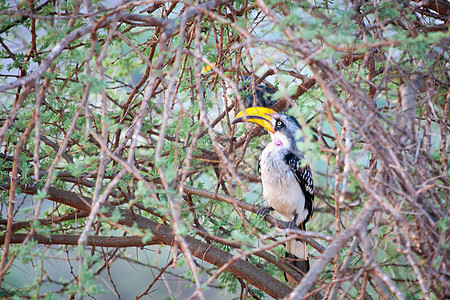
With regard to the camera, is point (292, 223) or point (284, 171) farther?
point (292, 223)

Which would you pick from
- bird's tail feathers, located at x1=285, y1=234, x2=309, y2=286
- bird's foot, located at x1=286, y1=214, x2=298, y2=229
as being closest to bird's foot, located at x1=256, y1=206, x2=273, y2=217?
bird's foot, located at x1=286, y1=214, x2=298, y2=229

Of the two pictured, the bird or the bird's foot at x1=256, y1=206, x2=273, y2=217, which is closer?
the bird's foot at x1=256, y1=206, x2=273, y2=217

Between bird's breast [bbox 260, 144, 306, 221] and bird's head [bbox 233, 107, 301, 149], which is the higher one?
bird's head [bbox 233, 107, 301, 149]

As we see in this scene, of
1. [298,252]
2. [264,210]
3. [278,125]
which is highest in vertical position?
[278,125]

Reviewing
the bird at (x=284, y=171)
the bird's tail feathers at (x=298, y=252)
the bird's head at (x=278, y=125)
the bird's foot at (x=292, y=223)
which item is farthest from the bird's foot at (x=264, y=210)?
the bird's head at (x=278, y=125)

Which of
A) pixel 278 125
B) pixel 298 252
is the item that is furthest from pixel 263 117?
pixel 298 252

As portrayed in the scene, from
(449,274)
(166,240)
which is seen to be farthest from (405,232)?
(166,240)

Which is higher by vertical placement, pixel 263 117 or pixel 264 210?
pixel 263 117

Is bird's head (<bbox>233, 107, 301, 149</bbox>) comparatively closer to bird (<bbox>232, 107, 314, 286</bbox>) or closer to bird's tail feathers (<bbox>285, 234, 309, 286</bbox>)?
bird (<bbox>232, 107, 314, 286</bbox>)

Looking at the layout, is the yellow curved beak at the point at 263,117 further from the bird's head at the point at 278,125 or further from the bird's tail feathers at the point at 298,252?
the bird's tail feathers at the point at 298,252

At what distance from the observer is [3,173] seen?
2.78 metres

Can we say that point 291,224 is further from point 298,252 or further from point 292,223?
point 298,252

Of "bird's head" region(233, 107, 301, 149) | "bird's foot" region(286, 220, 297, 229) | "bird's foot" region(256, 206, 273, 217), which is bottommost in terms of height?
"bird's foot" region(286, 220, 297, 229)

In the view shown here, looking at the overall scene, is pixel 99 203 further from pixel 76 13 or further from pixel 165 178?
pixel 76 13
